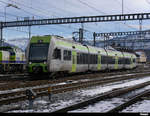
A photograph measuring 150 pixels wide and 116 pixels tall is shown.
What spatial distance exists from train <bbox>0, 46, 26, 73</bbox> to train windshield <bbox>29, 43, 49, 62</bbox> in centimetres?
1257

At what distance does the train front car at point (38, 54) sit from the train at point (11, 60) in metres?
12.4

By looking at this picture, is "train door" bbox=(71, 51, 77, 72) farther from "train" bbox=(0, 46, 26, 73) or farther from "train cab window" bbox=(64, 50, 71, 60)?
"train" bbox=(0, 46, 26, 73)

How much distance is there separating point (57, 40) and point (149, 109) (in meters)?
12.1

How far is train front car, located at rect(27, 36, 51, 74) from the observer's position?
17.5 meters

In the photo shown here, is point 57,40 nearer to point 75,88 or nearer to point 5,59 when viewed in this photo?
point 75,88

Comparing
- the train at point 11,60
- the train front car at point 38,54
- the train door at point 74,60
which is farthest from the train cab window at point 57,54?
the train at point 11,60

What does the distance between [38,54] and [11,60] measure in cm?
1425

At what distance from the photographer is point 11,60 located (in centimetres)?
3116

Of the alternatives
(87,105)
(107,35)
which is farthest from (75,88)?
(107,35)

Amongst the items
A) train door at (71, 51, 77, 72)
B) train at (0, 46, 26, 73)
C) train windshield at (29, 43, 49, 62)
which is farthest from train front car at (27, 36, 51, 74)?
train at (0, 46, 26, 73)

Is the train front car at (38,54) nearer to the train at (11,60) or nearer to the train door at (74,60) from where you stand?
the train door at (74,60)

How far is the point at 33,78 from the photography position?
19.7 meters

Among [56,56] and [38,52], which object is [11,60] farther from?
[56,56]

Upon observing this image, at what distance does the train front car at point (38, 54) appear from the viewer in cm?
1753
